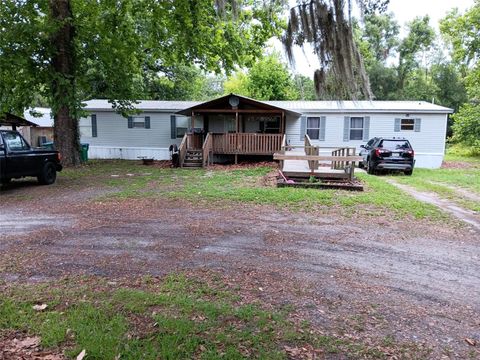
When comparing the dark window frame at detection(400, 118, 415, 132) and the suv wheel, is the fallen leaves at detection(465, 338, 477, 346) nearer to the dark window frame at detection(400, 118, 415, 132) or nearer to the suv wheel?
the suv wheel

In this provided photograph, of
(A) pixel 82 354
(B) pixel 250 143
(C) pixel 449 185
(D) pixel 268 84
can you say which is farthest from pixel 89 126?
(A) pixel 82 354

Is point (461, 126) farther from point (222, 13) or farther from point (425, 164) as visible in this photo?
point (222, 13)

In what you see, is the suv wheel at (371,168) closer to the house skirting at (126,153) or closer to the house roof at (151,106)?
the house roof at (151,106)

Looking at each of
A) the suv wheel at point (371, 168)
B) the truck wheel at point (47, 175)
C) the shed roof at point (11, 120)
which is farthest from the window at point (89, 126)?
the suv wheel at point (371, 168)

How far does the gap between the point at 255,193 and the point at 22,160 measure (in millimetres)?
5997

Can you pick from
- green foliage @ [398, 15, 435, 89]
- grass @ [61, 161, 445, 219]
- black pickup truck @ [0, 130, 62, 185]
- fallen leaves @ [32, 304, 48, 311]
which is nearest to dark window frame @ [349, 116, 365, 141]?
grass @ [61, 161, 445, 219]

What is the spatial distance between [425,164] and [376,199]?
11.3 metres

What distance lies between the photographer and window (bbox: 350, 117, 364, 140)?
18.3 meters

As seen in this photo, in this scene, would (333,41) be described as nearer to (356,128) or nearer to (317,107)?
(317,107)

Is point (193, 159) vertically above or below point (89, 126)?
below

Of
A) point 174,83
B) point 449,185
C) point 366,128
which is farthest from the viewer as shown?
point 174,83

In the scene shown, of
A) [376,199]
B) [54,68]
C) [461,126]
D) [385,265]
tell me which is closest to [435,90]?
[461,126]

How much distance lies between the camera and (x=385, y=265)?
15.0ft

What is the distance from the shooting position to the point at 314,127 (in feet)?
61.4
